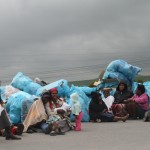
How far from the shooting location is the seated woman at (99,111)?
12.7 metres

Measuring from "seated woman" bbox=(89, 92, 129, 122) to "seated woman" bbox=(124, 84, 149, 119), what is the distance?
2.28 feet

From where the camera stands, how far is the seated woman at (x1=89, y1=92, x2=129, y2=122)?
1273cm

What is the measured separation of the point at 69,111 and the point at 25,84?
5.01 m

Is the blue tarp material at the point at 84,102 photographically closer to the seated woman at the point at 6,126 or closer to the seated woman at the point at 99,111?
the seated woman at the point at 99,111

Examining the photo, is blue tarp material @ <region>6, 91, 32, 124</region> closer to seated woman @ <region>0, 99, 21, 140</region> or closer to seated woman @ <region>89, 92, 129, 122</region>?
seated woman @ <region>89, 92, 129, 122</region>

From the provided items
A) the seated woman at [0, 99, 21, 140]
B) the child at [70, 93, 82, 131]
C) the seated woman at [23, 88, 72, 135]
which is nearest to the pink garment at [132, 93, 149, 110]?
the child at [70, 93, 82, 131]

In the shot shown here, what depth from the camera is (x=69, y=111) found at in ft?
34.8

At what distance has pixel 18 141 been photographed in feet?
28.2

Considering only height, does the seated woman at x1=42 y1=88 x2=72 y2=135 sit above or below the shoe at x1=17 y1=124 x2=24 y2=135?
above

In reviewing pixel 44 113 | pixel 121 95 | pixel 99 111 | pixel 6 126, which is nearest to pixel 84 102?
pixel 99 111

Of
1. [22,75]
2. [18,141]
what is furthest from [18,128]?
[22,75]

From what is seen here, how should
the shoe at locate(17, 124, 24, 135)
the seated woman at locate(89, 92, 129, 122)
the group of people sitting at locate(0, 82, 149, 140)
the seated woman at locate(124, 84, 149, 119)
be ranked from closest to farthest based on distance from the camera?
1. the shoe at locate(17, 124, 24, 135)
2. the group of people sitting at locate(0, 82, 149, 140)
3. the seated woman at locate(89, 92, 129, 122)
4. the seated woman at locate(124, 84, 149, 119)

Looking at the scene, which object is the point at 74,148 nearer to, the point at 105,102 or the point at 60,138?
the point at 60,138

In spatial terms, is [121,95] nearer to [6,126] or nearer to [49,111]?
[49,111]
